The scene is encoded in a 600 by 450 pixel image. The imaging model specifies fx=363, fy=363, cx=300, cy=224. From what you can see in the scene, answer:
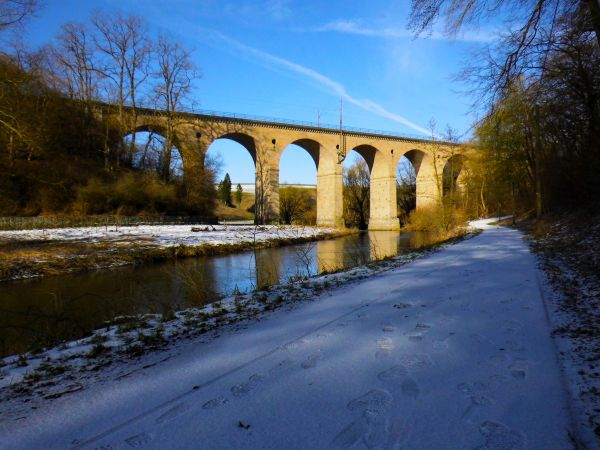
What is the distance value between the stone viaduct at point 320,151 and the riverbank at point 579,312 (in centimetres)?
1815

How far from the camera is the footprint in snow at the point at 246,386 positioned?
1.86 metres

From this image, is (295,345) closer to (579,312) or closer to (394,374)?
(394,374)

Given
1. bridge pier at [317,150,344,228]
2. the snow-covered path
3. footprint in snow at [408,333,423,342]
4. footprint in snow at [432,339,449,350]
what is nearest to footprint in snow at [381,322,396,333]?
the snow-covered path

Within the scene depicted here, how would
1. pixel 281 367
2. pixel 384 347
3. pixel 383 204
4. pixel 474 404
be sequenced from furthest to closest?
pixel 383 204
pixel 384 347
pixel 281 367
pixel 474 404

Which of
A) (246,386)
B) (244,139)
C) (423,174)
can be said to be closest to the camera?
(246,386)

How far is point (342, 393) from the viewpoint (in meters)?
1.81

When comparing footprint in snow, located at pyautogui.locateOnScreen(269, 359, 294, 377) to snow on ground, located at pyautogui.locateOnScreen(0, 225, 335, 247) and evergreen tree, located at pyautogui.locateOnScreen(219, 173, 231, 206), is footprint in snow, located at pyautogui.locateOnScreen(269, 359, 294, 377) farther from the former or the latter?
evergreen tree, located at pyautogui.locateOnScreen(219, 173, 231, 206)

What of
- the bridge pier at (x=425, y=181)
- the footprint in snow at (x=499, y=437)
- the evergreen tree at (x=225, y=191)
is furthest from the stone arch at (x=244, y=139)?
the evergreen tree at (x=225, y=191)

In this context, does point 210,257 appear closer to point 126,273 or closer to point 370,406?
point 126,273

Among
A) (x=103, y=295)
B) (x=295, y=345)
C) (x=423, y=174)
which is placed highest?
(x=423, y=174)

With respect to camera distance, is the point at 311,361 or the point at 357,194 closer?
the point at 311,361

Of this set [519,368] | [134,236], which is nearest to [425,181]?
[134,236]

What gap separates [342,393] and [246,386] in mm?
512

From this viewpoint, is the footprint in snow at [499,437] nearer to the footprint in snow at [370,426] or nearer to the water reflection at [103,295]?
the footprint in snow at [370,426]
